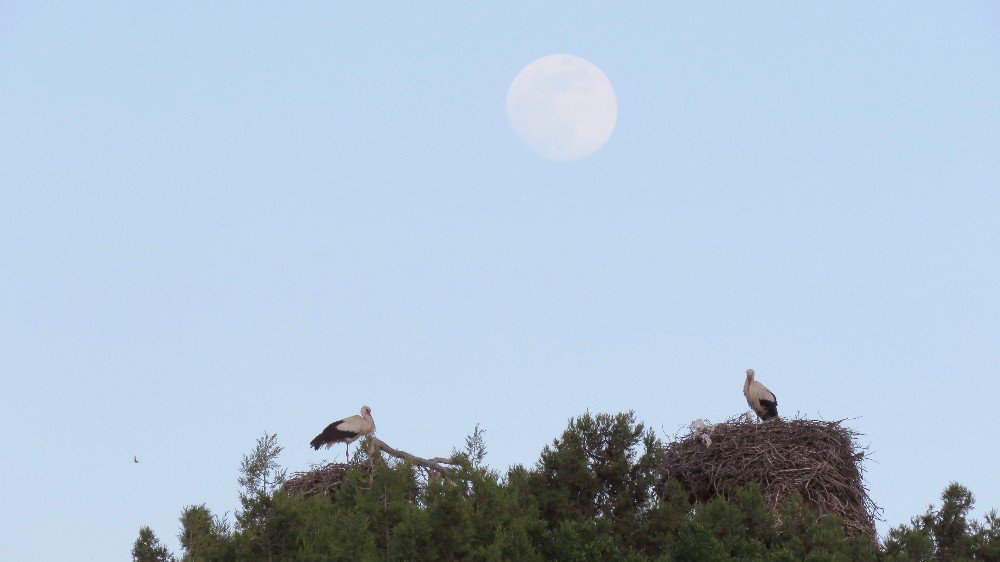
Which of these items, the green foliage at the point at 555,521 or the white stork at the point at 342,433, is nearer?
the green foliage at the point at 555,521

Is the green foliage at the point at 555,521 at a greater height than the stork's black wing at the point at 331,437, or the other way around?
the stork's black wing at the point at 331,437

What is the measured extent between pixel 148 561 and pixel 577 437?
8.18m

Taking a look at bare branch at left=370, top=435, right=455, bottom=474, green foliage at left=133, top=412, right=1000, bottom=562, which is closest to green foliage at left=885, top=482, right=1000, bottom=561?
green foliage at left=133, top=412, right=1000, bottom=562

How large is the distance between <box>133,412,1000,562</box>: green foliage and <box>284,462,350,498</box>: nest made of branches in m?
0.21

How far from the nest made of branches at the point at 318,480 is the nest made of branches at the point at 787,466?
6658mm

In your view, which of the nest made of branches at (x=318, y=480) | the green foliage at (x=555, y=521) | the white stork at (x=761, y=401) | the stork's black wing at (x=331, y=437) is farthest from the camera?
the stork's black wing at (x=331, y=437)

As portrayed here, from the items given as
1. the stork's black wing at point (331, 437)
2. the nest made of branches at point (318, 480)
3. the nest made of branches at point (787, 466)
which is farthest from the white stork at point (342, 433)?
the nest made of branches at point (787, 466)

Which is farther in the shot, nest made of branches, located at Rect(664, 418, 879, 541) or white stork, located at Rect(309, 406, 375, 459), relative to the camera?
white stork, located at Rect(309, 406, 375, 459)

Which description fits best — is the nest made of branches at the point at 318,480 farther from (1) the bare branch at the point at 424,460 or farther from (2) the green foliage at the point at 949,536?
(2) the green foliage at the point at 949,536

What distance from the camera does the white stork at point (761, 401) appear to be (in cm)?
2503

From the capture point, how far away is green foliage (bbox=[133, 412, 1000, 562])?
61.1 feet

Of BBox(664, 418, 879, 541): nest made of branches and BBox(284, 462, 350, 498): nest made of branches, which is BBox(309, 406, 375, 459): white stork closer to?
BBox(284, 462, 350, 498): nest made of branches

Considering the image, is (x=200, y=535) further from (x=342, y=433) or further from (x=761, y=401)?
(x=761, y=401)

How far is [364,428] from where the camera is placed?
2619cm
